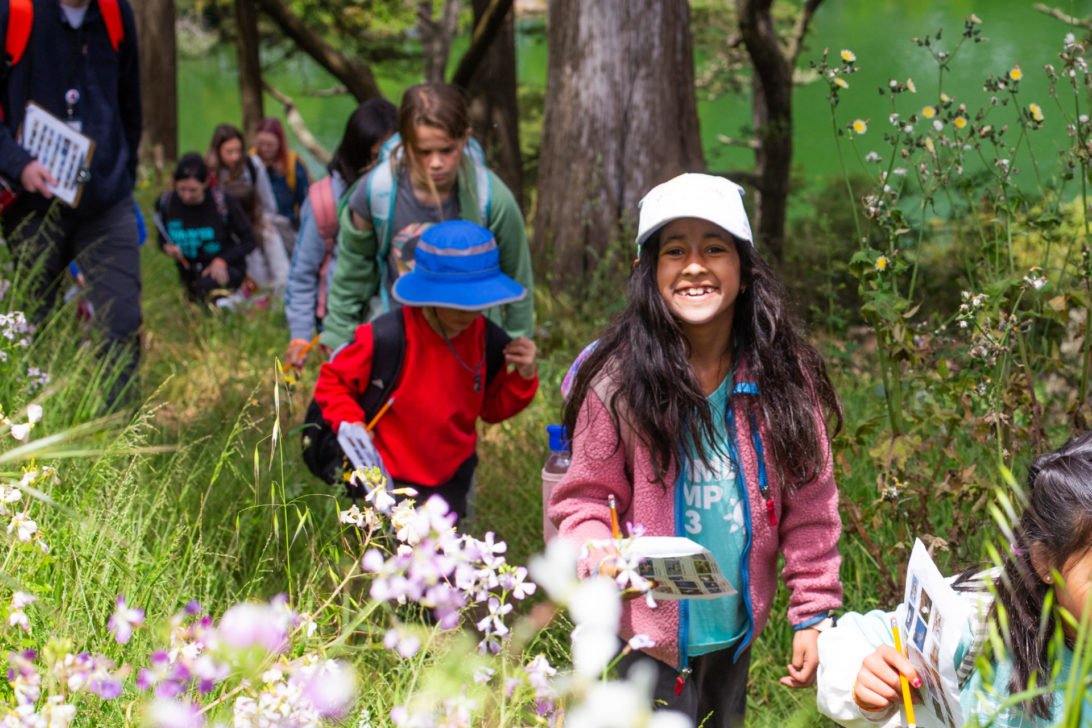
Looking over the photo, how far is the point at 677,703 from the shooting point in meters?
2.21

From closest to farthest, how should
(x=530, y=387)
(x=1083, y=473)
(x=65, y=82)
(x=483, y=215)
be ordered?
(x=1083, y=473) < (x=530, y=387) < (x=483, y=215) < (x=65, y=82)

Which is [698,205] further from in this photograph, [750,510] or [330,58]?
[330,58]

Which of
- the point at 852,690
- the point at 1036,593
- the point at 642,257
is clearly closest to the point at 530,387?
the point at 642,257

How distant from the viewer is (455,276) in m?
2.97

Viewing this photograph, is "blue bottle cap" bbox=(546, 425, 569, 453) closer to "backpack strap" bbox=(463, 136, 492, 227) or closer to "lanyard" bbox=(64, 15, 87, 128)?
"backpack strap" bbox=(463, 136, 492, 227)

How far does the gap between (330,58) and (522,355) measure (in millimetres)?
6805

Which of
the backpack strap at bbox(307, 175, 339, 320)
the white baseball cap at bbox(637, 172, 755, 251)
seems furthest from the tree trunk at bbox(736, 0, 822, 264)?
the white baseball cap at bbox(637, 172, 755, 251)

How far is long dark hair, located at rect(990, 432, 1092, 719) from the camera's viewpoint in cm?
157

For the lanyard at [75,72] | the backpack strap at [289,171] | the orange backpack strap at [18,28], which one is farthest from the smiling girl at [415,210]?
the backpack strap at [289,171]

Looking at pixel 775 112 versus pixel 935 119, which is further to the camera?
pixel 775 112

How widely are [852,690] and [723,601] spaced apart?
0.42m

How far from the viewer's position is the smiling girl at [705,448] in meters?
2.15

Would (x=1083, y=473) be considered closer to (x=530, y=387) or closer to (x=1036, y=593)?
(x=1036, y=593)

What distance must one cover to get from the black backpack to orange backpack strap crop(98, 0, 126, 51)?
1.87m
